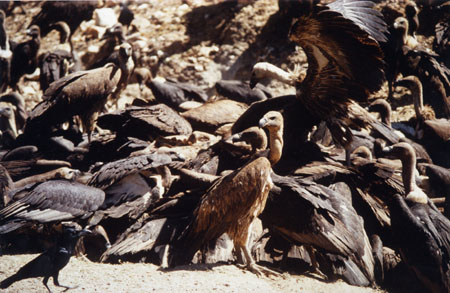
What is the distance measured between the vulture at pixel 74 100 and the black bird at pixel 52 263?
309 cm

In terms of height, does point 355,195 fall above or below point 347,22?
below

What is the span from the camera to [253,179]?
189 inches

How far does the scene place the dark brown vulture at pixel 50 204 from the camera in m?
4.91

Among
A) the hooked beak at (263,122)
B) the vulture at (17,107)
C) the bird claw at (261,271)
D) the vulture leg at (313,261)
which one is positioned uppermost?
the hooked beak at (263,122)

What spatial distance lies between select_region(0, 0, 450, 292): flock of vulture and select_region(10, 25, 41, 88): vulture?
8.38 feet

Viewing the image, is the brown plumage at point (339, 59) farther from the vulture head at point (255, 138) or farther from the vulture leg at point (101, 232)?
the vulture leg at point (101, 232)

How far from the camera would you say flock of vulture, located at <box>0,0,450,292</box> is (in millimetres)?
4875

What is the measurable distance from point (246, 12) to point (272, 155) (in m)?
5.99

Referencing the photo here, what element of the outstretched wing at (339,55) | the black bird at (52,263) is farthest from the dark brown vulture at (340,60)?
the black bird at (52,263)

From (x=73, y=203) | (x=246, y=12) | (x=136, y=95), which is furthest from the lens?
(x=246, y=12)

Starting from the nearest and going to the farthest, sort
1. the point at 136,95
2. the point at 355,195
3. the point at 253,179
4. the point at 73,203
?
the point at 253,179
the point at 73,203
the point at 355,195
the point at 136,95

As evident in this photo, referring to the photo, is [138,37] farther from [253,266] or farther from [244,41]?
[253,266]

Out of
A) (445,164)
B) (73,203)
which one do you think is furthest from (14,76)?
(445,164)

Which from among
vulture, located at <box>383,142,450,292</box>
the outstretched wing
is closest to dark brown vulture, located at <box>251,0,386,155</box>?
the outstretched wing
